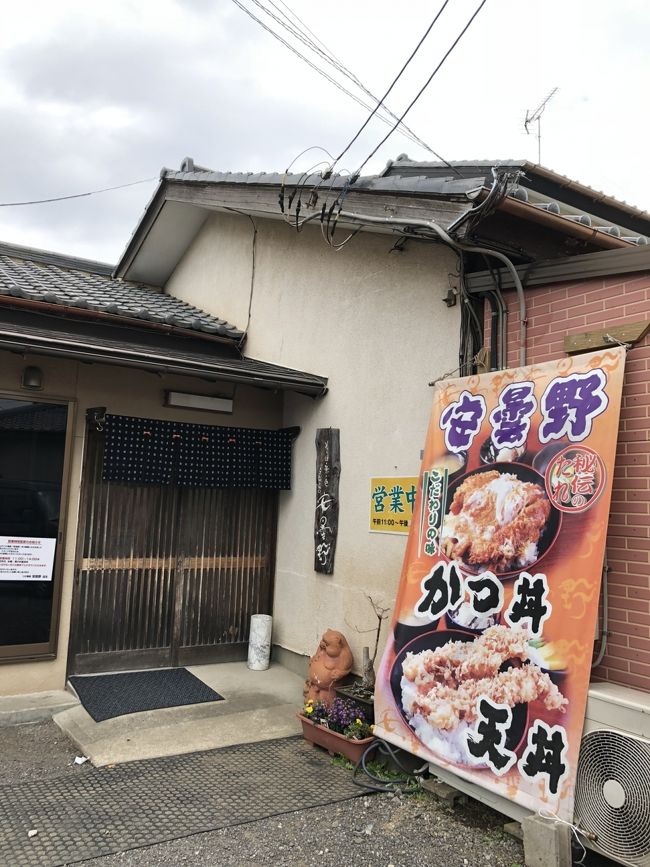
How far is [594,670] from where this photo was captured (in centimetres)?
409

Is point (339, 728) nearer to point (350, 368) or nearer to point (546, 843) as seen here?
point (546, 843)

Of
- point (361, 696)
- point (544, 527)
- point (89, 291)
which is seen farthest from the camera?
point (89, 291)

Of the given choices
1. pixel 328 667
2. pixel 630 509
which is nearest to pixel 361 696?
pixel 328 667

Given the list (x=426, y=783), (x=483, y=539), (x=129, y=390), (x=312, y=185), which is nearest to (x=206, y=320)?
(x=129, y=390)

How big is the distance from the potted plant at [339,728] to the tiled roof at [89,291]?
4.83 meters

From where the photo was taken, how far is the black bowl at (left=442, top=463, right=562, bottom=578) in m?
4.05

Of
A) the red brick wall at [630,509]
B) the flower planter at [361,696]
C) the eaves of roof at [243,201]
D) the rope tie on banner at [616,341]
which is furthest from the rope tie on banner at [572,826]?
the eaves of roof at [243,201]

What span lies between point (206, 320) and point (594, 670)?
667 centimetres

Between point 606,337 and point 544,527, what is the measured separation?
4.41 feet

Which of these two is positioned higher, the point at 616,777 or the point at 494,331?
the point at 494,331

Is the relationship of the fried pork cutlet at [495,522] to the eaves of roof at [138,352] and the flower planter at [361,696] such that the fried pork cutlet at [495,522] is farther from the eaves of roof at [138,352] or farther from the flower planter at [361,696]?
the eaves of roof at [138,352]

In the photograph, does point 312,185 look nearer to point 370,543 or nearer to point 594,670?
point 370,543

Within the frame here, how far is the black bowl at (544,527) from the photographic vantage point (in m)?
4.05

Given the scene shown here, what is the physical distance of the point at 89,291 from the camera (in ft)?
28.5
